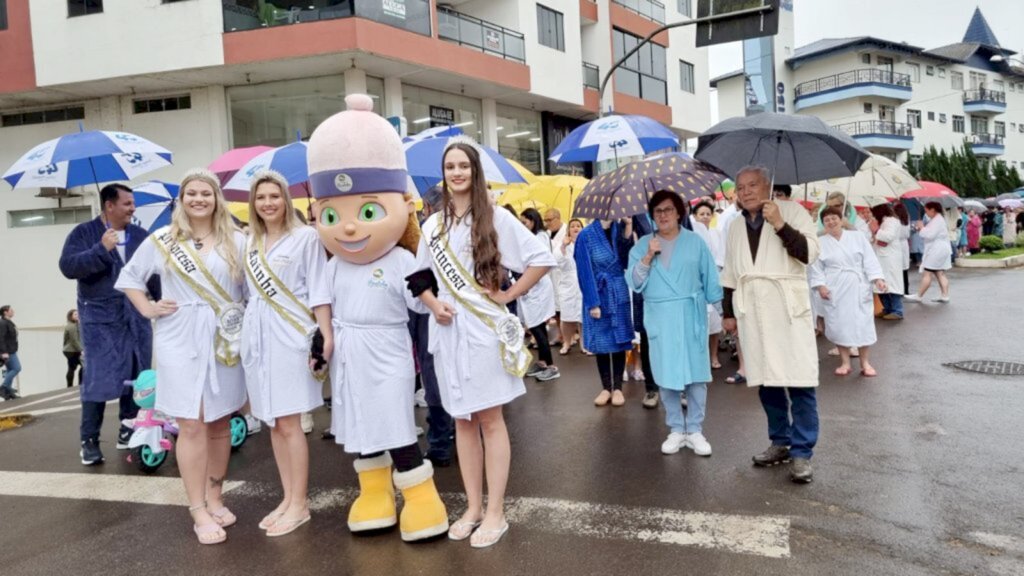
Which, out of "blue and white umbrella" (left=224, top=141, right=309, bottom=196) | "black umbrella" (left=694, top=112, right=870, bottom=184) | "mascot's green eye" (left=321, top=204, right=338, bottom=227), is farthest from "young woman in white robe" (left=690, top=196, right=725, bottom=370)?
"mascot's green eye" (left=321, top=204, right=338, bottom=227)

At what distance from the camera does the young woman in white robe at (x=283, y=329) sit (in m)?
4.14

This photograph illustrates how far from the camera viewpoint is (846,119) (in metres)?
50.6

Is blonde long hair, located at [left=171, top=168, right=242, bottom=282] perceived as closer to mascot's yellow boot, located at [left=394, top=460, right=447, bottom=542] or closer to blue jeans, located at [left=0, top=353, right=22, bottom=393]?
mascot's yellow boot, located at [left=394, top=460, right=447, bottom=542]

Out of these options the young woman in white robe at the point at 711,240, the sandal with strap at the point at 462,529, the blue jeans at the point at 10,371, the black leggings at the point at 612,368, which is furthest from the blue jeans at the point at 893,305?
the blue jeans at the point at 10,371

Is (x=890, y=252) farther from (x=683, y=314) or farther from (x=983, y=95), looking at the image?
(x=983, y=95)

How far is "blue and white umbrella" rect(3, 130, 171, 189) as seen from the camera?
5.97 m

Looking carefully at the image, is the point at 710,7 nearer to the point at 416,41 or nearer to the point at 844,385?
the point at 416,41

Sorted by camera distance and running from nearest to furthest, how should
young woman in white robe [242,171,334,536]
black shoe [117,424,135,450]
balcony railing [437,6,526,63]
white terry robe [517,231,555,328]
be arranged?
young woman in white robe [242,171,334,536], black shoe [117,424,135,450], white terry robe [517,231,555,328], balcony railing [437,6,526,63]

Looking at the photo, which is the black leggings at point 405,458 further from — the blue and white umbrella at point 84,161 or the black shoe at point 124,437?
the blue and white umbrella at point 84,161

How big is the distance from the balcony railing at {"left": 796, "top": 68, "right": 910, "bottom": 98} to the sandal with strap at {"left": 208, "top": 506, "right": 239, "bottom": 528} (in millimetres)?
52781

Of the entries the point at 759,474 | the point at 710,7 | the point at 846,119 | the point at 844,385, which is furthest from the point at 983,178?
the point at 759,474

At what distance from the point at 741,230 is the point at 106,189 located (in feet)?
15.7

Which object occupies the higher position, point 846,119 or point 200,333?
point 846,119

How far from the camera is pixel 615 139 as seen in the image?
24.8 feet
